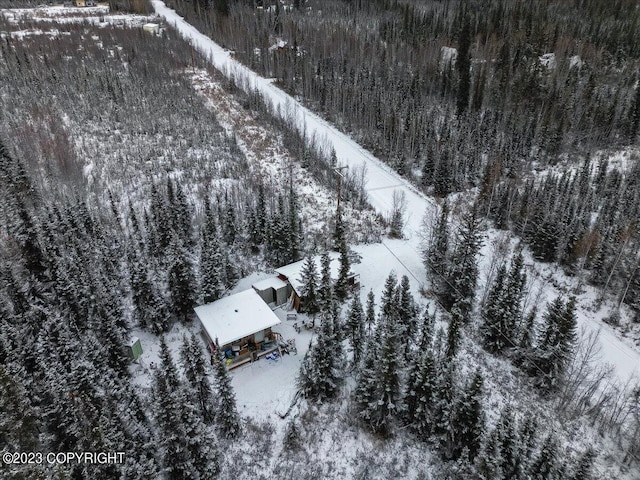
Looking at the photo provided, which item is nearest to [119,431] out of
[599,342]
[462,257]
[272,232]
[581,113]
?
[272,232]

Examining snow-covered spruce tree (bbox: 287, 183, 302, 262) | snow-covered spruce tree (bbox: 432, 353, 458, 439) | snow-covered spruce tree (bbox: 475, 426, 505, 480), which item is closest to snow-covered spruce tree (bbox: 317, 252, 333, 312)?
snow-covered spruce tree (bbox: 287, 183, 302, 262)

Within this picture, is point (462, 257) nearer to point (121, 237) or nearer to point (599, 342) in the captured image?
point (599, 342)

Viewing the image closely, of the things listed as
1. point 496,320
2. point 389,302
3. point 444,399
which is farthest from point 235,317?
point 496,320

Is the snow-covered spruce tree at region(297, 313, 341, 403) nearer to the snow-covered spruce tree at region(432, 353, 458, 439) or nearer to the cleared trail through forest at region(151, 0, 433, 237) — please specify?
the snow-covered spruce tree at region(432, 353, 458, 439)

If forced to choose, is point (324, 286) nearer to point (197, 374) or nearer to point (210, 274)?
point (210, 274)

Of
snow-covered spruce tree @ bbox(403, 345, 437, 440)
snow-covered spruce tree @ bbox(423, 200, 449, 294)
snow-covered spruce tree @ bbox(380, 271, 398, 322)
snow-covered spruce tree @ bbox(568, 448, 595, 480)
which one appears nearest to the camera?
snow-covered spruce tree @ bbox(568, 448, 595, 480)

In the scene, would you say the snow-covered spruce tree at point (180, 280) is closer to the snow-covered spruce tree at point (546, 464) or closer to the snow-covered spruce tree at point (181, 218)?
the snow-covered spruce tree at point (181, 218)
